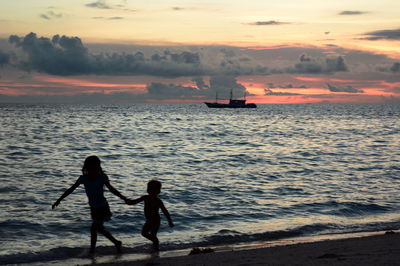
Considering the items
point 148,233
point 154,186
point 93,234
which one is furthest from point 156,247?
point 154,186

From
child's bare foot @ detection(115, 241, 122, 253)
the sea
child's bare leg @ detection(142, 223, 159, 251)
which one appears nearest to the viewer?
child's bare leg @ detection(142, 223, 159, 251)

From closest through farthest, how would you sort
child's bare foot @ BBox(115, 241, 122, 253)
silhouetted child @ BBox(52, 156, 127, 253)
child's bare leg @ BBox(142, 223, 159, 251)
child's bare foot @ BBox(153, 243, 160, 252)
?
1. silhouetted child @ BBox(52, 156, 127, 253)
2. child's bare leg @ BBox(142, 223, 159, 251)
3. child's bare foot @ BBox(115, 241, 122, 253)
4. child's bare foot @ BBox(153, 243, 160, 252)

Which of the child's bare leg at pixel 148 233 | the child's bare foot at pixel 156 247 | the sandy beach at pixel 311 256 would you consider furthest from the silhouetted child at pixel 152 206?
the sandy beach at pixel 311 256

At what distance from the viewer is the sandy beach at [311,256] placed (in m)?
7.51

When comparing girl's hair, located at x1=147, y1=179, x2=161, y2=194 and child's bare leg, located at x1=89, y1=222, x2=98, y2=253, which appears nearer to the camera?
girl's hair, located at x1=147, y1=179, x2=161, y2=194

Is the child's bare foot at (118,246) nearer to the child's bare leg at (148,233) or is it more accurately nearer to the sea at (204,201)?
the sea at (204,201)

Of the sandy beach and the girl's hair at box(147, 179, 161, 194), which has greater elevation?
the girl's hair at box(147, 179, 161, 194)

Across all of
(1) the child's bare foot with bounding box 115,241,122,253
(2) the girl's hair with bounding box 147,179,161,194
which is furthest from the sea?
(2) the girl's hair with bounding box 147,179,161,194

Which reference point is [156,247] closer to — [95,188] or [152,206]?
[152,206]

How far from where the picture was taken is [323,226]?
501 inches

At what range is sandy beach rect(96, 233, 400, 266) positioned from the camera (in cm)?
751

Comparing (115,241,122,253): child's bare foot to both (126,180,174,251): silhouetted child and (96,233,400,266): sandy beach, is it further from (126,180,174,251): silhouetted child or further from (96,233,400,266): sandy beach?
(96,233,400,266): sandy beach

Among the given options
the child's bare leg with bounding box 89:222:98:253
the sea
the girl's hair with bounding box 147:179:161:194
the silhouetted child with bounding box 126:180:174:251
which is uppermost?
the girl's hair with bounding box 147:179:161:194

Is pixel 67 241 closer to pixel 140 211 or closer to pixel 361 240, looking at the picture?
pixel 140 211
